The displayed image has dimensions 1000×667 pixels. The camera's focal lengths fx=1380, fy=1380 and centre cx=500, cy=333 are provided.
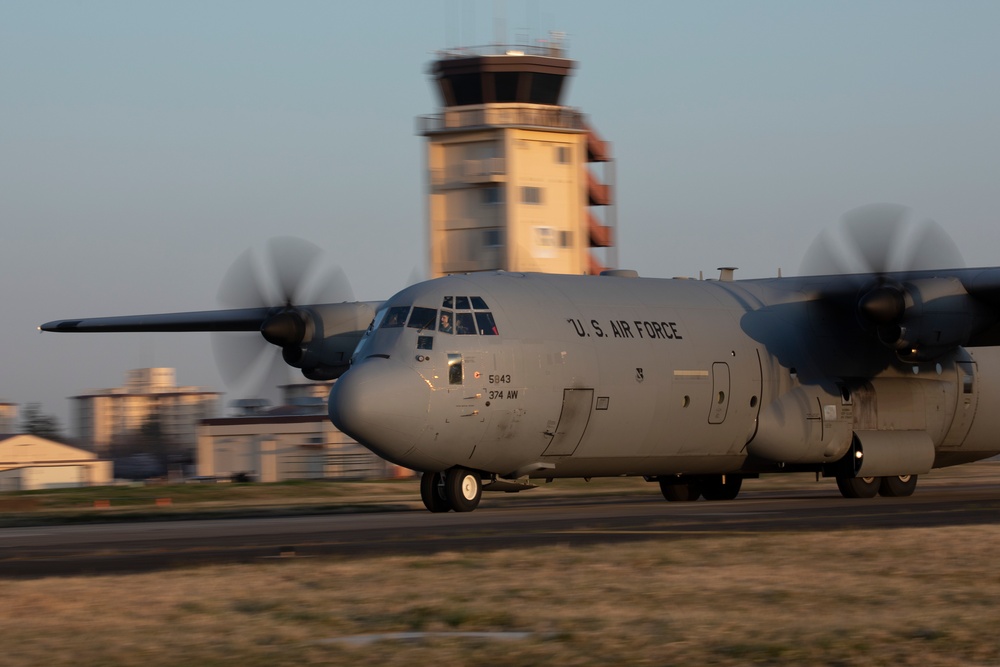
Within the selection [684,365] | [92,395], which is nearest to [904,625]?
[684,365]

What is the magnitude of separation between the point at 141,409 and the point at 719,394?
156 metres

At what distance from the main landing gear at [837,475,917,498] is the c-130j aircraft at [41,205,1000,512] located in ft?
0.12

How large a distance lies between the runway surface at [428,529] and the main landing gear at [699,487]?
5.87 feet

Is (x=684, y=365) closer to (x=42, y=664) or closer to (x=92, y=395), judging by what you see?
(x=42, y=664)

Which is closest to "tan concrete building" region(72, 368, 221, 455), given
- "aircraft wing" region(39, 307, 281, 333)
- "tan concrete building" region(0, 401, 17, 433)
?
"tan concrete building" region(0, 401, 17, 433)

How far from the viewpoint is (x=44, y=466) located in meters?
86.8

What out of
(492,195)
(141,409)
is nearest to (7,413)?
(141,409)

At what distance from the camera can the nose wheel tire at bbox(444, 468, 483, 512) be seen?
70.9ft

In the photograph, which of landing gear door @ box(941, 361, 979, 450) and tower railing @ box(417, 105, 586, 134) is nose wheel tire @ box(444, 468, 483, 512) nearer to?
landing gear door @ box(941, 361, 979, 450)

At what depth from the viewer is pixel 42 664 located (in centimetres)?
823

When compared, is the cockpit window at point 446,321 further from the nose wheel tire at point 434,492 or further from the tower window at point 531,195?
the tower window at point 531,195

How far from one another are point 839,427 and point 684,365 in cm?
402

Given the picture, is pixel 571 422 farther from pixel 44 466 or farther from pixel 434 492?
pixel 44 466

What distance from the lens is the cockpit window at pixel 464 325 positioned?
21109 mm
